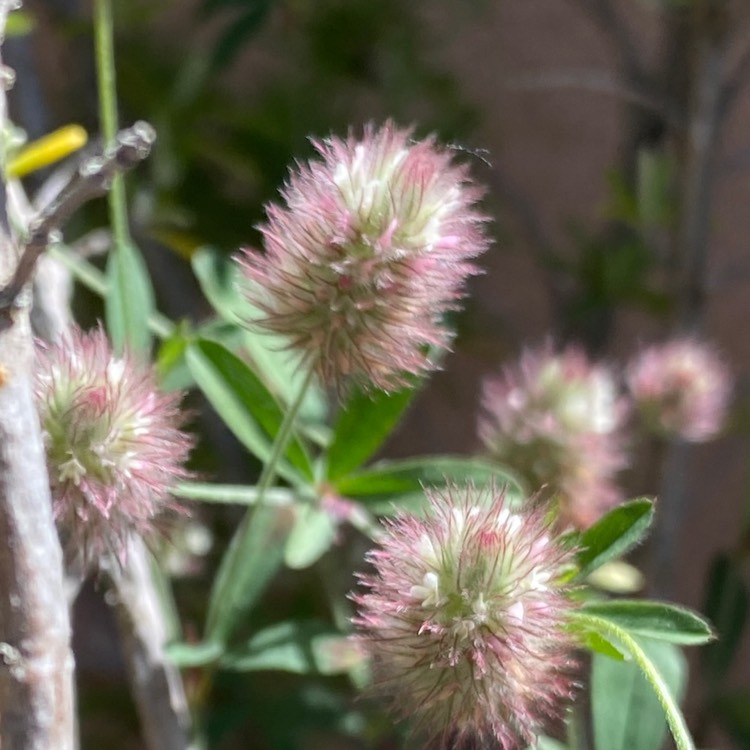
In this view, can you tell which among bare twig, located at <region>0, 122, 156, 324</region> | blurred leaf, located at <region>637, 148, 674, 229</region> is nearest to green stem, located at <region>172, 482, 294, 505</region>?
bare twig, located at <region>0, 122, 156, 324</region>

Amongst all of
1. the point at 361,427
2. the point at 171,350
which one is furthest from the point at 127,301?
the point at 361,427

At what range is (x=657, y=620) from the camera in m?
0.38

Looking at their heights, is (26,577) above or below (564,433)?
below

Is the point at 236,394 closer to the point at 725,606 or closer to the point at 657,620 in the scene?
the point at 657,620

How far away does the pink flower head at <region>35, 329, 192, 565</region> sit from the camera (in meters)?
0.36

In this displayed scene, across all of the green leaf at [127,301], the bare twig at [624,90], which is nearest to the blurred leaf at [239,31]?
the bare twig at [624,90]

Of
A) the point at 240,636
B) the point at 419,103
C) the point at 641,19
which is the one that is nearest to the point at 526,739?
the point at 240,636

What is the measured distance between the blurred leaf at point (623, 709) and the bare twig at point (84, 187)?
0.31 m

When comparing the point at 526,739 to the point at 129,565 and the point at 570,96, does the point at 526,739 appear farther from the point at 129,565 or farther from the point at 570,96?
the point at 570,96

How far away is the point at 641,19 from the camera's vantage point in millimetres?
1067

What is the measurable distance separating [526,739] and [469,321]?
Result: 2.09ft

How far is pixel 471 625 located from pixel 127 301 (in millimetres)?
259

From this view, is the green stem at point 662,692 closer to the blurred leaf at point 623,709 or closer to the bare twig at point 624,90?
the blurred leaf at point 623,709

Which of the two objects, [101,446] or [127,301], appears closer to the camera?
[101,446]
